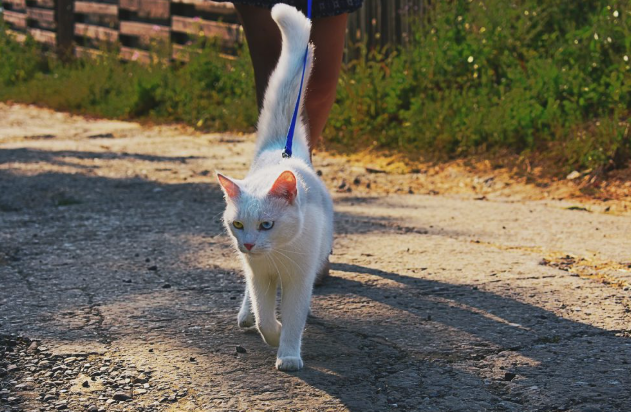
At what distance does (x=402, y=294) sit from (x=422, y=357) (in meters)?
0.62

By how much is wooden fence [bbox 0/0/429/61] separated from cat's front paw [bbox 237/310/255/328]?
4574mm

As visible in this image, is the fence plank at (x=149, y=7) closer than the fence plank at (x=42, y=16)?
Yes

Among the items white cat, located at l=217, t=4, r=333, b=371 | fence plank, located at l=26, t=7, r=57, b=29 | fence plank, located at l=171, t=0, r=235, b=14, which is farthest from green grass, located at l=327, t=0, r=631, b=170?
fence plank, located at l=26, t=7, r=57, b=29

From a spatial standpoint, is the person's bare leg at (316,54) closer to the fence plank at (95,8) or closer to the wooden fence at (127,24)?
the wooden fence at (127,24)

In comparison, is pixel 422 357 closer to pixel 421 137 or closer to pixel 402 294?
pixel 402 294

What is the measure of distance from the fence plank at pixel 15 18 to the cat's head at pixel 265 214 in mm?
12415

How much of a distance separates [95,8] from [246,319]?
31.6ft

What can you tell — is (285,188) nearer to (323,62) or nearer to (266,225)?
(266,225)

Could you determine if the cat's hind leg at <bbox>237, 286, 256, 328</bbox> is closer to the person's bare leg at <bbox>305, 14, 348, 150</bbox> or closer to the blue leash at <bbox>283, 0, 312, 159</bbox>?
the blue leash at <bbox>283, 0, 312, 159</bbox>

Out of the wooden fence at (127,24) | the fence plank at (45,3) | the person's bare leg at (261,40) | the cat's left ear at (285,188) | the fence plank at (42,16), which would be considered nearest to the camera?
the cat's left ear at (285,188)

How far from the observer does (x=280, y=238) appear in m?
2.40

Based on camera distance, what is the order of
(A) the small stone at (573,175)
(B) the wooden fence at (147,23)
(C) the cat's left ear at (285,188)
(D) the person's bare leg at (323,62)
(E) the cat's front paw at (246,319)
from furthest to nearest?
(B) the wooden fence at (147,23) < (A) the small stone at (573,175) < (D) the person's bare leg at (323,62) < (E) the cat's front paw at (246,319) < (C) the cat's left ear at (285,188)

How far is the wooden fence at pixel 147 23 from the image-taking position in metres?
7.21

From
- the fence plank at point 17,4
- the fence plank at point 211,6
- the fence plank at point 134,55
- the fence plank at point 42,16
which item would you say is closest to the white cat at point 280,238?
the fence plank at point 211,6
